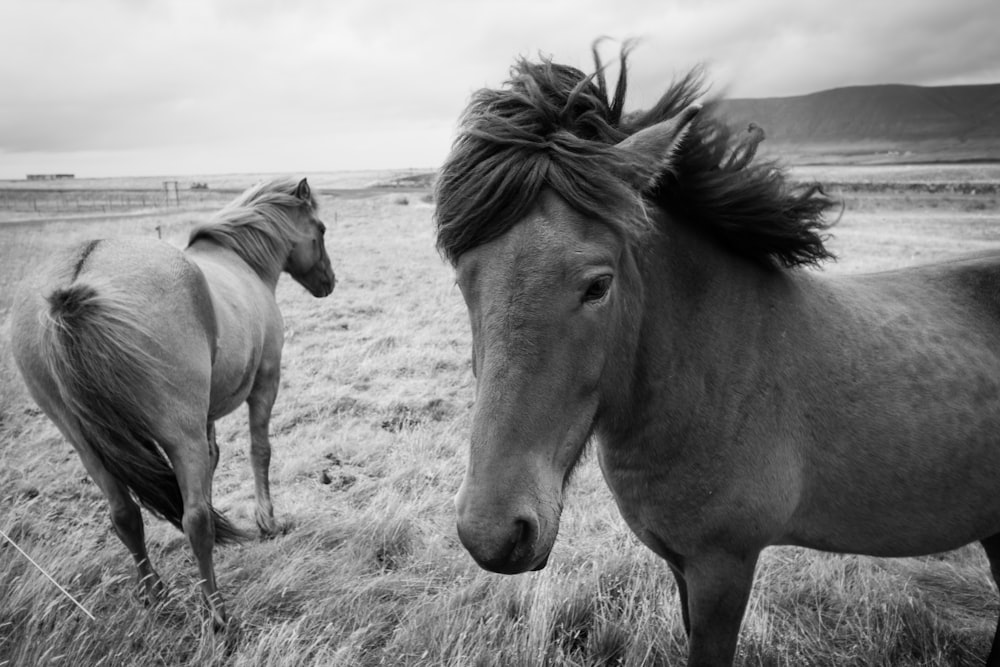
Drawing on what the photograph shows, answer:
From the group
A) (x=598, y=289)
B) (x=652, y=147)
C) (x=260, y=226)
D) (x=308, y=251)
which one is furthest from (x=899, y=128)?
(x=598, y=289)

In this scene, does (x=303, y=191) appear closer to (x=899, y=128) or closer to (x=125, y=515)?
(x=125, y=515)

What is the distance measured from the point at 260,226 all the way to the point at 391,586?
3.89 meters

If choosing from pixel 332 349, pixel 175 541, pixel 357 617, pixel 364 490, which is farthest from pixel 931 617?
pixel 332 349

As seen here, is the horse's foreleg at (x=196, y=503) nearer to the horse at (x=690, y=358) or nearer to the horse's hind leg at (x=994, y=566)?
the horse at (x=690, y=358)

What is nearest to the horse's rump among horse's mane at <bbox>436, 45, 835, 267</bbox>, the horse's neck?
the horse's neck

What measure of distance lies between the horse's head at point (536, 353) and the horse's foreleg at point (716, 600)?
780mm

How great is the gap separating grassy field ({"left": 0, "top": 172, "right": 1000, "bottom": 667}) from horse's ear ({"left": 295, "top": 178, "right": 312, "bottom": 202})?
2.36 m

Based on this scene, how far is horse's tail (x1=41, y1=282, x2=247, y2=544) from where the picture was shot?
9.08 feet

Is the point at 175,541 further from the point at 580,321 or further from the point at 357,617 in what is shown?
the point at 580,321

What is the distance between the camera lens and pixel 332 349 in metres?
8.90

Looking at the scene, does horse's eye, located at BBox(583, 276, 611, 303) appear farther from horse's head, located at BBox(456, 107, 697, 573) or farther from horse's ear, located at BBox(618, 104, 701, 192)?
horse's ear, located at BBox(618, 104, 701, 192)

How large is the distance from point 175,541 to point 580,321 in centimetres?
371

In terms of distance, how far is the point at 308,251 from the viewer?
20.5ft

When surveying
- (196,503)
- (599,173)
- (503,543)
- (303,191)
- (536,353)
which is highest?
(599,173)
